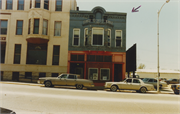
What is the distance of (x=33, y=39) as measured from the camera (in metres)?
22.1

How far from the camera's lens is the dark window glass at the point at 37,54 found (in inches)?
905

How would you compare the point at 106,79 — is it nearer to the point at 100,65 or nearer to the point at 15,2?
the point at 100,65

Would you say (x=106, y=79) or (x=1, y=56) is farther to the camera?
(x=1, y=56)

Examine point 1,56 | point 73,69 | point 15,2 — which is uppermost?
point 15,2

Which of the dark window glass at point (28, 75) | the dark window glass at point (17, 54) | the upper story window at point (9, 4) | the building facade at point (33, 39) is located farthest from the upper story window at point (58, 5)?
the dark window glass at point (28, 75)

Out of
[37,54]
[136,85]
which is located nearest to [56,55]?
[37,54]

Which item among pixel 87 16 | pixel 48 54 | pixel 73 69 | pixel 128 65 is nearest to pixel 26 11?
pixel 48 54

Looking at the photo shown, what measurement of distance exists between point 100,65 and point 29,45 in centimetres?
1092

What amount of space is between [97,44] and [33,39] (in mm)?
9099

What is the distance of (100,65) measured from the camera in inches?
862

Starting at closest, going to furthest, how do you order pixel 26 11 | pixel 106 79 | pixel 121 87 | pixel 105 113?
1. pixel 105 113
2. pixel 121 87
3. pixel 106 79
4. pixel 26 11

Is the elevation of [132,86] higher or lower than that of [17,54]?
lower

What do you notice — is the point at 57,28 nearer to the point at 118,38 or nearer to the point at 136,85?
the point at 118,38

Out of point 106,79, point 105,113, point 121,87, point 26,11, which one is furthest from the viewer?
point 26,11
